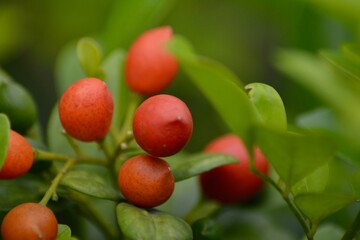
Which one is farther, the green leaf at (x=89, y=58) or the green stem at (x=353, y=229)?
the green leaf at (x=89, y=58)

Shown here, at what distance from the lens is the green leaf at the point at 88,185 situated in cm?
100

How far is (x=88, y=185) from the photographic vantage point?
1.01 meters

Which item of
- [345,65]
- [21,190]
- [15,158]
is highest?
[345,65]

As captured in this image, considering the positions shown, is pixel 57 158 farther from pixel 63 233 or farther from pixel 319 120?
pixel 319 120

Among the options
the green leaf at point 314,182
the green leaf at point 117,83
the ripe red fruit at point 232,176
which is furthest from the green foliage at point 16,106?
the green leaf at point 314,182

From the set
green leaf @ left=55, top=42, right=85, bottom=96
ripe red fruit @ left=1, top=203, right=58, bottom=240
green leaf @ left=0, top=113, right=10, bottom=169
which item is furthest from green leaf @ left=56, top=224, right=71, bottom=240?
green leaf @ left=55, top=42, right=85, bottom=96

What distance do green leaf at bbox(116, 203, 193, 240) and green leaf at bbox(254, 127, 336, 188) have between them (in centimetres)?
16

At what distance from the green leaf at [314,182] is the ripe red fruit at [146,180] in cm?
18

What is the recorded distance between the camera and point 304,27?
6.32ft

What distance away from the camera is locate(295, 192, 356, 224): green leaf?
0.91 m

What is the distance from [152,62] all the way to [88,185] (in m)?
0.32

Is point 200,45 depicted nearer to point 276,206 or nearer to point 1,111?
point 276,206

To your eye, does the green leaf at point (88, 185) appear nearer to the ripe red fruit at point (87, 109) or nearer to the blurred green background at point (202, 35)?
the ripe red fruit at point (87, 109)

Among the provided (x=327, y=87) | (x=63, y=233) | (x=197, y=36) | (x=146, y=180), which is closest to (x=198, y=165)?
(x=146, y=180)
